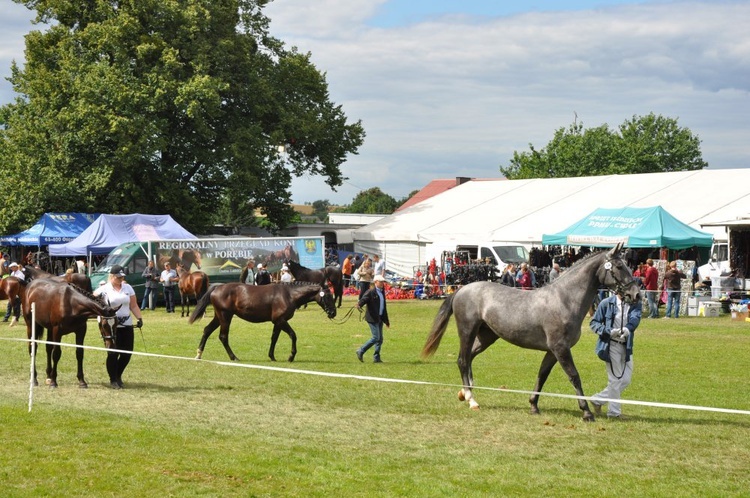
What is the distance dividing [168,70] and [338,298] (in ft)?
53.3

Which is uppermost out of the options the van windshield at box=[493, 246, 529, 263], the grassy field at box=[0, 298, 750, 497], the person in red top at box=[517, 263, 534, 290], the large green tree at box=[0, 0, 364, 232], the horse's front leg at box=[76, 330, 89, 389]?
the large green tree at box=[0, 0, 364, 232]

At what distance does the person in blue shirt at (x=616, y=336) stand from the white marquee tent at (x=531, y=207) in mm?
22762

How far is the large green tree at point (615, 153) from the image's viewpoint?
7594 centimetres

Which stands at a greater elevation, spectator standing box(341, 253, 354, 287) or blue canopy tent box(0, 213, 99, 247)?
blue canopy tent box(0, 213, 99, 247)

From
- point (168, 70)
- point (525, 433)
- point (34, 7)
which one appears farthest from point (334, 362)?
point (34, 7)

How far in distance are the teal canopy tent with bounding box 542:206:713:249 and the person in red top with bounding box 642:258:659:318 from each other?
3.78 feet

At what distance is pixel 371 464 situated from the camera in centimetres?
920

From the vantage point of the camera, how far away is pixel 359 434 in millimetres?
10734

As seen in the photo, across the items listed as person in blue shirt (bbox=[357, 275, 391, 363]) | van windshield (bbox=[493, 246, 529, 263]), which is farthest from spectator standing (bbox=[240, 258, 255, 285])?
person in blue shirt (bbox=[357, 275, 391, 363])

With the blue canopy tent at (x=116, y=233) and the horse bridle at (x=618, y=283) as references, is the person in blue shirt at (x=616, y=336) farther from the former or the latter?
the blue canopy tent at (x=116, y=233)

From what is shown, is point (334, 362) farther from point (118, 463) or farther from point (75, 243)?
point (75, 243)

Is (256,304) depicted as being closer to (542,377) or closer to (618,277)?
(542,377)

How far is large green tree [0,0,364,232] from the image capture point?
4300cm

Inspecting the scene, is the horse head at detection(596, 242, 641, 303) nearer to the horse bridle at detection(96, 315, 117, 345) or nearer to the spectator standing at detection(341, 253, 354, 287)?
the horse bridle at detection(96, 315, 117, 345)
